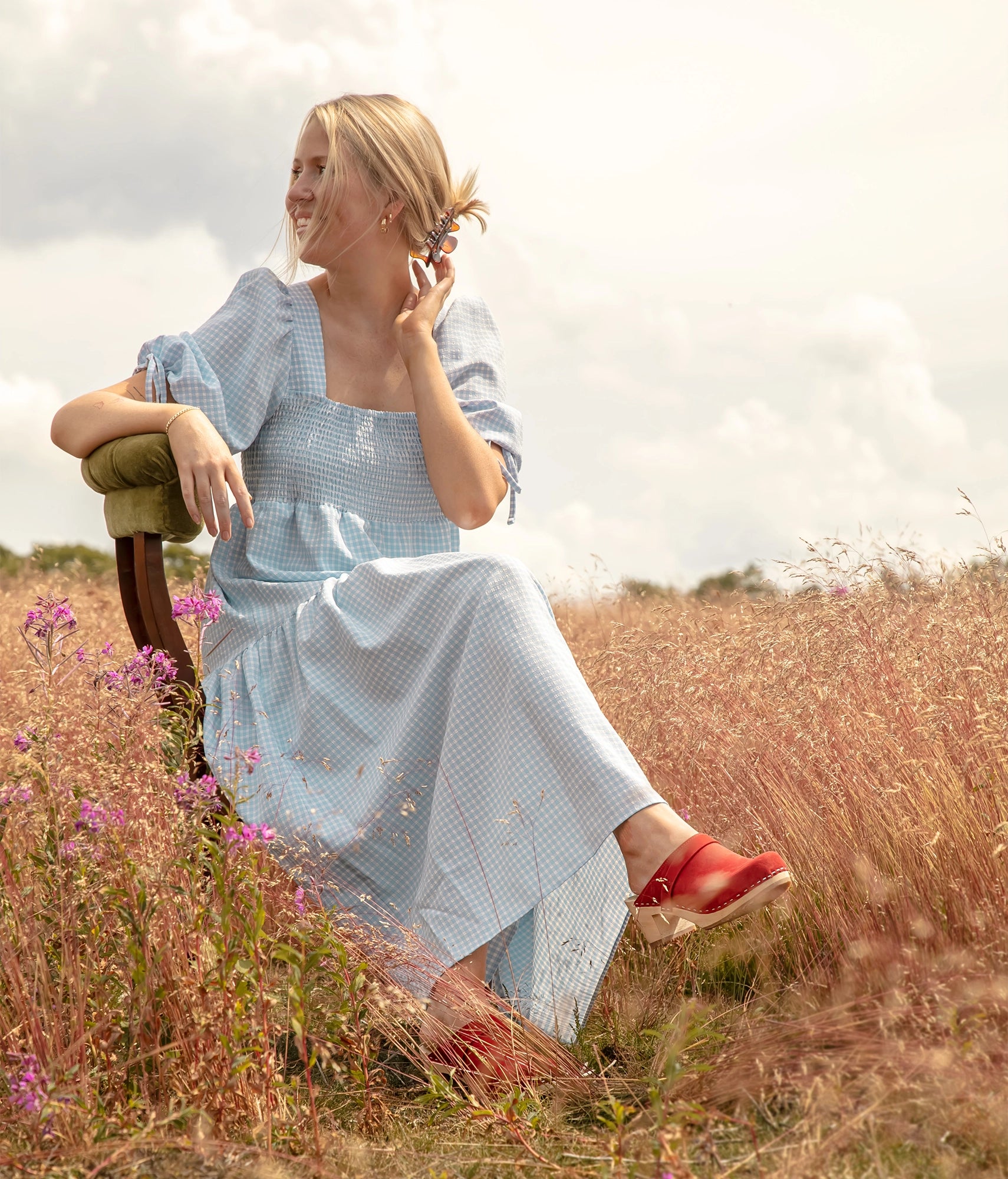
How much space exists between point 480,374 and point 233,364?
639 mm

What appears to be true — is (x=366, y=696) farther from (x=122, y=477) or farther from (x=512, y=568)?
(x=122, y=477)

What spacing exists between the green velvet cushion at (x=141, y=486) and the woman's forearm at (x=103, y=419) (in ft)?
0.07

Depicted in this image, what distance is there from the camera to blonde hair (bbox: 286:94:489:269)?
102 inches

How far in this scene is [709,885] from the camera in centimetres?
Result: 171

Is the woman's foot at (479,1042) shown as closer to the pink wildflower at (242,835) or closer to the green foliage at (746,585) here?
the pink wildflower at (242,835)

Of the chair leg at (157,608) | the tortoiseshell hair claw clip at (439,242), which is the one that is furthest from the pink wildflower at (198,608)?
the tortoiseshell hair claw clip at (439,242)

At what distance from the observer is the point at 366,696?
7.25 ft

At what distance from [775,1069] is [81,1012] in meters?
Result: 0.93

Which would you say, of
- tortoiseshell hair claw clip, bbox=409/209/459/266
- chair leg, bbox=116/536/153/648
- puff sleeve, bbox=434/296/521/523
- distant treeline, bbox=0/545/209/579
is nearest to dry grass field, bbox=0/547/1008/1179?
chair leg, bbox=116/536/153/648

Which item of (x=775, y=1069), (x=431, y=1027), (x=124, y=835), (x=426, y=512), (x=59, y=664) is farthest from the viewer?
(x=426, y=512)

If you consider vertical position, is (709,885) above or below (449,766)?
below

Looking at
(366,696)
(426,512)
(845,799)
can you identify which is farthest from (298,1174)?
(426,512)

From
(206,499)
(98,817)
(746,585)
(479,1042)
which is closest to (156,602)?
(206,499)

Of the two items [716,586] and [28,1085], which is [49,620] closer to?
[28,1085]
